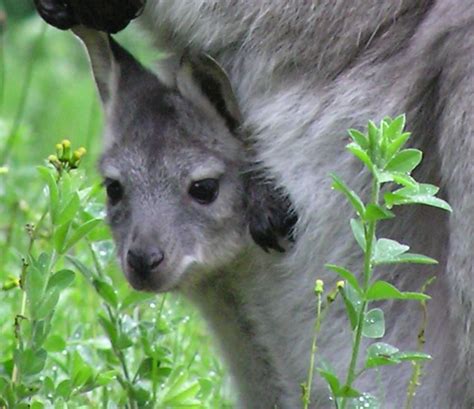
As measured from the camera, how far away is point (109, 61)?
4648 mm

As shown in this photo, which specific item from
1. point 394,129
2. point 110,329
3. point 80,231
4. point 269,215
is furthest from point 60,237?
point 394,129

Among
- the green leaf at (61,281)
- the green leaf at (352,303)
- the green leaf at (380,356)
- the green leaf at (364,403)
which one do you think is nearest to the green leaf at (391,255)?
the green leaf at (352,303)

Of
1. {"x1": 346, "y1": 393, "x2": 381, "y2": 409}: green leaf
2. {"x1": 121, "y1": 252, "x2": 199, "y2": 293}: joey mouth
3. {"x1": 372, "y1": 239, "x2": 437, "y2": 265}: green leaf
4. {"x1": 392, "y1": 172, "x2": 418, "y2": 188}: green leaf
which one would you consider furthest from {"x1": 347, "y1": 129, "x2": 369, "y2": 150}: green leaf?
{"x1": 121, "y1": 252, "x2": 199, "y2": 293}: joey mouth

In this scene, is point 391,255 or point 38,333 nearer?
point 391,255

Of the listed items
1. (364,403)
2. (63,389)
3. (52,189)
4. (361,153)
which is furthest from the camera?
(63,389)

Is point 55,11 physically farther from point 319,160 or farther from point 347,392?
point 347,392

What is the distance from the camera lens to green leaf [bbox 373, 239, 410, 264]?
11.8 ft

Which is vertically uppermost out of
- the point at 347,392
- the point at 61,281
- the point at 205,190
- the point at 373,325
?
the point at 205,190

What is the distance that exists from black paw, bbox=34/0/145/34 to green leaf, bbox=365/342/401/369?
1295 millimetres

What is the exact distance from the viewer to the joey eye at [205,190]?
175 inches

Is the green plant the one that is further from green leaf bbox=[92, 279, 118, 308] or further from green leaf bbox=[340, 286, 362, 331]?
green leaf bbox=[92, 279, 118, 308]

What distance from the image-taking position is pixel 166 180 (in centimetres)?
444

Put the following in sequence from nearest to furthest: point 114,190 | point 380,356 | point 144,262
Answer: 1. point 380,356
2. point 144,262
3. point 114,190

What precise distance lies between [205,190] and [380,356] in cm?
96
